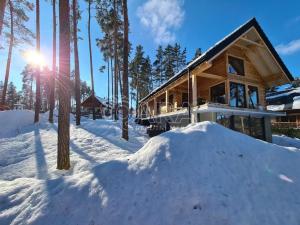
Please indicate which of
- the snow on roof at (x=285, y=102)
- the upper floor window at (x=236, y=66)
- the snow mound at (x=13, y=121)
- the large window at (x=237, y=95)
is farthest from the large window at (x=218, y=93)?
the snow mound at (x=13, y=121)

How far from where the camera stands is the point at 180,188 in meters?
2.99

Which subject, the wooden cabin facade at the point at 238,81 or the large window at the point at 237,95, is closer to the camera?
the wooden cabin facade at the point at 238,81

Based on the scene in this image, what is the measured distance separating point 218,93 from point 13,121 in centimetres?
1530

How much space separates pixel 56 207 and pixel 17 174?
370 centimetres

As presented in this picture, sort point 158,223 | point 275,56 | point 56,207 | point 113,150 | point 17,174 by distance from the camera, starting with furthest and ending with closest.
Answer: point 275,56 < point 113,150 < point 17,174 < point 56,207 < point 158,223

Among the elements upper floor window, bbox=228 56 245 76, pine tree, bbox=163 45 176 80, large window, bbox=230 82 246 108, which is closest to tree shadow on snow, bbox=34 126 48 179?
large window, bbox=230 82 246 108

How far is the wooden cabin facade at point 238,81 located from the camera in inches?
468

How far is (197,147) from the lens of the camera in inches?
148

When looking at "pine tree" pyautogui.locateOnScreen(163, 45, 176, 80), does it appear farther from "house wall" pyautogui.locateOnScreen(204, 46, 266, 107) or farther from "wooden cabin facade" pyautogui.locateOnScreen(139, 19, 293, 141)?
"wooden cabin facade" pyautogui.locateOnScreen(139, 19, 293, 141)

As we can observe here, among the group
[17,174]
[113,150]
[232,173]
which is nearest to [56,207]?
[232,173]

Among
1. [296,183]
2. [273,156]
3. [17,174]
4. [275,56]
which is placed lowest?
[17,174]

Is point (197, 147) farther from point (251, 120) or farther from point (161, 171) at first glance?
point (251, 120)

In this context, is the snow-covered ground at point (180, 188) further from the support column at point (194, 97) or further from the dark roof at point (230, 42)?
the support column at point (194, 97)

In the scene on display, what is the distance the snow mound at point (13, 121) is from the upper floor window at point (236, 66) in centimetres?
1485
